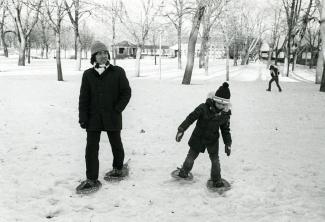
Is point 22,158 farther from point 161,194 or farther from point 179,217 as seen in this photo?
point 179,217

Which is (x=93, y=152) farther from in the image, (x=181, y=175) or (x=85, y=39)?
(x=85, y=39)

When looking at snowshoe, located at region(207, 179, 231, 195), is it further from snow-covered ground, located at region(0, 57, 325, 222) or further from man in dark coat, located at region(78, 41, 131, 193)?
man in dark coat, located at region(78, 41, 131, 193)

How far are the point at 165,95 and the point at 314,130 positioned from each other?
769 cm

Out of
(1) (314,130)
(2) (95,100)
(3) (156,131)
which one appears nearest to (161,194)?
(2) (95,100)

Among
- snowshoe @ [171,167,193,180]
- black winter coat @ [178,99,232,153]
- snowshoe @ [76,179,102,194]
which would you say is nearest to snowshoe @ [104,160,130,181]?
snowshoe @ [76,179,102,194]

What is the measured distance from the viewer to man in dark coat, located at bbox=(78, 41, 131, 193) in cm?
497

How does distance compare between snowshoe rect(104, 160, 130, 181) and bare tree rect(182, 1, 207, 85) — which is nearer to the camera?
snowshoe rect(104, 160, 130, 181)

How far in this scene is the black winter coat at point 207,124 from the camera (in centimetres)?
516

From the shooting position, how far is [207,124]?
524cm

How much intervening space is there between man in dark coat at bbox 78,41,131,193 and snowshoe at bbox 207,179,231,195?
1541 millimetres

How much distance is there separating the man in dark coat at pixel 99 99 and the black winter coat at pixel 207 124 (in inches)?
35.6

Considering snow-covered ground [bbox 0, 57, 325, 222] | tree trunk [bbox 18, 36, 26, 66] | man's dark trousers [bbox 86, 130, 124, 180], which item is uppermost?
tree trunk [bbox 18, 36, 26, 66]

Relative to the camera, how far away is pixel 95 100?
501cm

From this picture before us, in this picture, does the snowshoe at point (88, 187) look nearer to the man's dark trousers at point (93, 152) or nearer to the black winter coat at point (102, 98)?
the man's dark trousers at point (93, 152)
